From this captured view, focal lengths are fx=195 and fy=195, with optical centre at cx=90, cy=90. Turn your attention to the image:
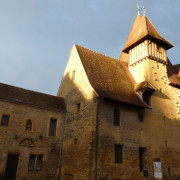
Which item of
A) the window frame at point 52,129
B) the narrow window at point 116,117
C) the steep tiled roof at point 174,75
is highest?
the steep tiled roof at point 174,75

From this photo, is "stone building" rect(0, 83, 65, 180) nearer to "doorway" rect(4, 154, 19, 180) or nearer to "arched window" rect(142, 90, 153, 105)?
"doorway" rect(4, 154, 19, 180)

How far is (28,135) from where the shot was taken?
44.3 ft

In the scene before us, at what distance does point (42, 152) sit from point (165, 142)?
914 centimetres

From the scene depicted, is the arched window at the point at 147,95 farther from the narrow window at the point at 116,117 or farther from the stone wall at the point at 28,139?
the stone wall at the point at 28,139

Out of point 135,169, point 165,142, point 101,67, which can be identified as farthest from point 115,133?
point 101,67

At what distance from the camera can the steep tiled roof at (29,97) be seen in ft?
44.5

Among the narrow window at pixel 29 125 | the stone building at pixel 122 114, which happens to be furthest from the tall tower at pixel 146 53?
the narrow window at pixel 29 125

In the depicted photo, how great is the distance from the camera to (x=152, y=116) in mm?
14852

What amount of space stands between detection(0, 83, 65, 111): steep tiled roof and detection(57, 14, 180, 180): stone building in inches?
41.4

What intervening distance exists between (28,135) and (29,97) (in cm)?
279

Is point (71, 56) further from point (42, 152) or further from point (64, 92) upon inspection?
→ point (42, 152)

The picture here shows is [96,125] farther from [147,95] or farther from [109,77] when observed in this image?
[147,95]

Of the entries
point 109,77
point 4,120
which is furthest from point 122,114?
point 4,120

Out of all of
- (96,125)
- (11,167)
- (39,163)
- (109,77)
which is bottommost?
(11,167)
